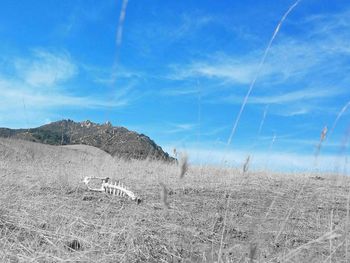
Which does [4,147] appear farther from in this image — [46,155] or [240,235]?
[240,235]

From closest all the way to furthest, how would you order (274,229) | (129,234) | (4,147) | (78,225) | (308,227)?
(129,234) < (78,225) < (274,229) < (308,227) < (4,147)

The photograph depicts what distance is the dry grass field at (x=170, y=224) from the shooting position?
10.8 feet

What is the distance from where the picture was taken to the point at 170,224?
13.7ft

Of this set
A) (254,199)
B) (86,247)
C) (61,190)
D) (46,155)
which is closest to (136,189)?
(61,190)

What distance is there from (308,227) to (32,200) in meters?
2.65

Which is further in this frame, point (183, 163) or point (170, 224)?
point (170, 224)

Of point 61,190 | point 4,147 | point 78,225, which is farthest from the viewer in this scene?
point 4,147

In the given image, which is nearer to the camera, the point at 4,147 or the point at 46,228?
the point at 46,228

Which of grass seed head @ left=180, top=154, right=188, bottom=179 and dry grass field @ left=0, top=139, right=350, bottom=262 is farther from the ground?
grass seed head @ left=180, top=154, right=188, bottom=179

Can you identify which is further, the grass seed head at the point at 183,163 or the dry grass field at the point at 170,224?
the dry grass field at the point at 170,224

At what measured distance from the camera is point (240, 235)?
4059mm

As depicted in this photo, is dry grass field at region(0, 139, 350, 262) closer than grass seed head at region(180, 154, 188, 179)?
No

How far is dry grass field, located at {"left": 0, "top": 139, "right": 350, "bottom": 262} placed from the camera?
328cm

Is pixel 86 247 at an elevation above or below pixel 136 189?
below
